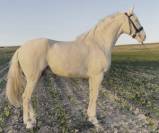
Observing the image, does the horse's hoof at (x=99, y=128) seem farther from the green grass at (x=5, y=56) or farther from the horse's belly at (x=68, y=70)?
the green grass at (x=5, y=56)

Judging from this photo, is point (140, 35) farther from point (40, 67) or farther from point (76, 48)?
point (40, 67)

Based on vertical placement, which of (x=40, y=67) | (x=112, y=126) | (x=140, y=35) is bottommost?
(x=112, y=126)

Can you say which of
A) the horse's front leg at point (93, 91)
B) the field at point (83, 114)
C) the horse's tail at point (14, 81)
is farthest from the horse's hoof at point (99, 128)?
the horse's tail at point (14, 81)

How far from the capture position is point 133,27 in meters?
11.2

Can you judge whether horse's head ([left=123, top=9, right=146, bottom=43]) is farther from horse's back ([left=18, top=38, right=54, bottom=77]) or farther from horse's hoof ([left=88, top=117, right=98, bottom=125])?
horse's hoof ([left=88, top=117, right=98, bottom=125])

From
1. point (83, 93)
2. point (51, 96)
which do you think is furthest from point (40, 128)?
point (83, 93)

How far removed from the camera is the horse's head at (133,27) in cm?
1116

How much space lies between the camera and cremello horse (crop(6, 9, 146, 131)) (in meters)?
10.7

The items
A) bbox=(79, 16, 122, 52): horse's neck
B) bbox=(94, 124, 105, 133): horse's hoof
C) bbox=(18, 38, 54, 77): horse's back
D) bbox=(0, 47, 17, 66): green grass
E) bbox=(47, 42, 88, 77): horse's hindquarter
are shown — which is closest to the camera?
bbox=(94, 124, 105, 133): horse's hoof

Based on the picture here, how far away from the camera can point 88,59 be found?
35.7 ft

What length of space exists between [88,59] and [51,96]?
799 centimetres

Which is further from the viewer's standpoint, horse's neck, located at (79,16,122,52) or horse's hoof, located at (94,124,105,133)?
horse's neck, located at (79,16,122,52)

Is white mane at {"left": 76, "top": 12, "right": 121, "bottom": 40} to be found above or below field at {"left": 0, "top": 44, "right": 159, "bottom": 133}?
above

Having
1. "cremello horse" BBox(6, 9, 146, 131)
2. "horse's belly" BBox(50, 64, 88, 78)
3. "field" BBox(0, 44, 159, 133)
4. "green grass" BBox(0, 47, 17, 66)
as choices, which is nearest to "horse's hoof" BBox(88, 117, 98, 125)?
"cremello horse" BBox(6, 9, 146, 131)
